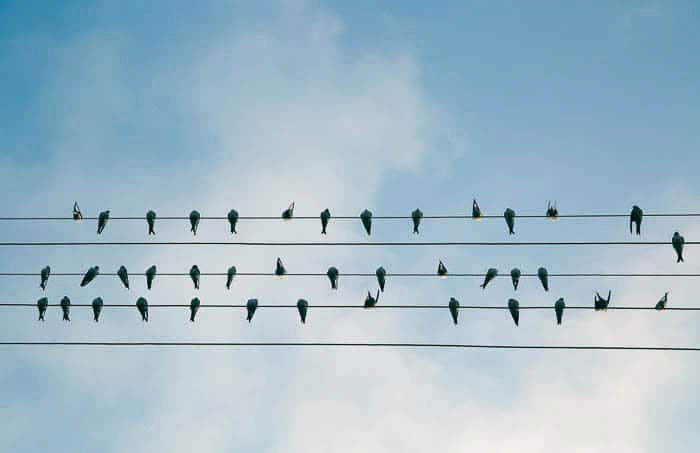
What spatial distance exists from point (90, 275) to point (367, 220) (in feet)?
16.5

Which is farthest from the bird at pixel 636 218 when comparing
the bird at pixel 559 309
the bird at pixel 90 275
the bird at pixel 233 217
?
the bird at pixel 90 275

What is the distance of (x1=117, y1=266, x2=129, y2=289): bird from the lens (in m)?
12.9

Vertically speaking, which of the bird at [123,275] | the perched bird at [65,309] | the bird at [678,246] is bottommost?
the perched bird at [65,309]

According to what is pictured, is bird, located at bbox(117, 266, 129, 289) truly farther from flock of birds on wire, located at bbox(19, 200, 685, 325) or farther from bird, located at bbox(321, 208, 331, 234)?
bird, located at bbox(321, 208, 331, 234)

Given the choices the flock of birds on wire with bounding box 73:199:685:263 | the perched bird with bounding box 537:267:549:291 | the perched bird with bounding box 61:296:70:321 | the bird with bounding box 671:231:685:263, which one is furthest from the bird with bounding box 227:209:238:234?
the bird with bounding box 671:231:685:263

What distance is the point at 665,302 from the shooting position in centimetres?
1290

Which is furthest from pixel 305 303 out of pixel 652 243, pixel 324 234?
pixel 652 243

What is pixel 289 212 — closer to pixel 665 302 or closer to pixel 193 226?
pixel 193 226

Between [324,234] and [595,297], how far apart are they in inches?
202

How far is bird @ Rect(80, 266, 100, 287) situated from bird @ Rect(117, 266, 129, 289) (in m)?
0.43

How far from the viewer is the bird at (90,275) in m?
13.1

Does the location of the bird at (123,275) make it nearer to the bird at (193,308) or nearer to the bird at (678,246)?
the bird at (193,308)

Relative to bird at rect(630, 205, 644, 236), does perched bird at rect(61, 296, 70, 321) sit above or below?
below

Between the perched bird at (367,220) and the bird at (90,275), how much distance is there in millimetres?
4785
